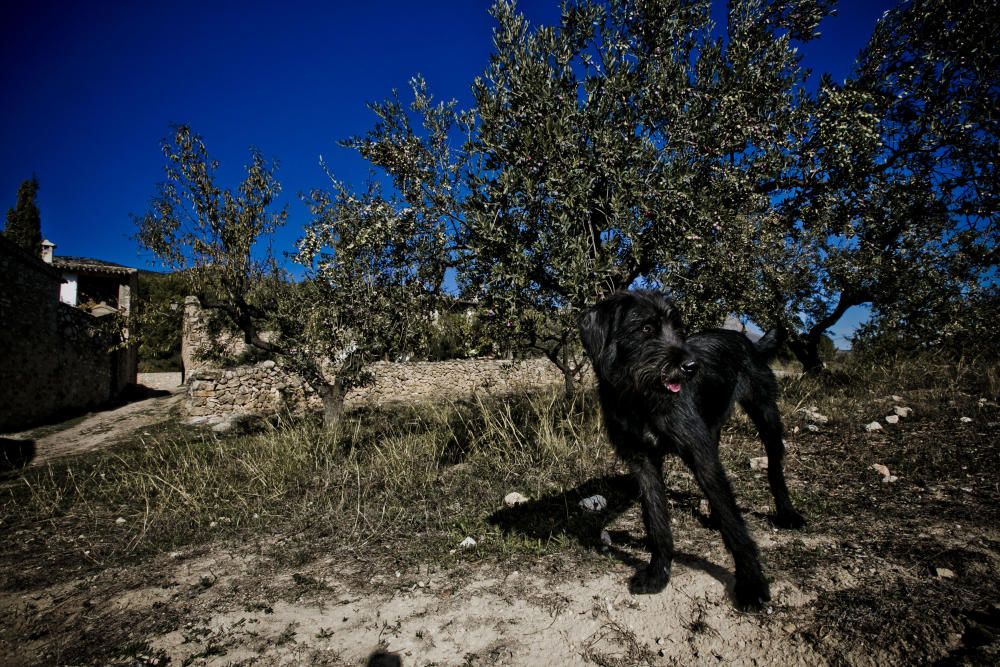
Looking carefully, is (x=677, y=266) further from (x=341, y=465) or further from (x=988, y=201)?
(x=988, y=201)

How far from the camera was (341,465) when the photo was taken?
624 cm

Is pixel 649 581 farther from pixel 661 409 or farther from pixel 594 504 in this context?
pixel 594 504

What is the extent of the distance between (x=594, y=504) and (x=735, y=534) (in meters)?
1.83

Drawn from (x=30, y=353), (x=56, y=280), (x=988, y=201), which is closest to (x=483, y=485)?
(x=988, y=201)

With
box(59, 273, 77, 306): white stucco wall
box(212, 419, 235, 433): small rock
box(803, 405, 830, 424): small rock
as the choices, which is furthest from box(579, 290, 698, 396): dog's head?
box(59, 273, 77, 306): white stucco wall

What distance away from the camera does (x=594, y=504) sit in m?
4.50

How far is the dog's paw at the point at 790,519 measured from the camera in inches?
147

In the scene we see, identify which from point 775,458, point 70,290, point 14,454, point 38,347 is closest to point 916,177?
point 775,458

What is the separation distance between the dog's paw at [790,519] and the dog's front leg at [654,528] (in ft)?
4.33

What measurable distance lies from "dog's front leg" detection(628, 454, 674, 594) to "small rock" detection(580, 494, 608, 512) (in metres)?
1.32

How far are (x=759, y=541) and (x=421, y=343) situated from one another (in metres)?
5.43

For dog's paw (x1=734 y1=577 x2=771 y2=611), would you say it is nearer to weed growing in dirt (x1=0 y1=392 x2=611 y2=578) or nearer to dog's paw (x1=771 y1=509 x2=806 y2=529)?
dog's paw (x1=771 y1=509 x2=806 y2=529)

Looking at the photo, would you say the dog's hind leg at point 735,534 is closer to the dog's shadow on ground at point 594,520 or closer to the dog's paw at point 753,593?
the dog's paw at point 753,593

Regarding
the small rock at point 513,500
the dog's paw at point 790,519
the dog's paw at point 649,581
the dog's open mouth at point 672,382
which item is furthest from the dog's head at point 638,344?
the small rock at point 513,500
